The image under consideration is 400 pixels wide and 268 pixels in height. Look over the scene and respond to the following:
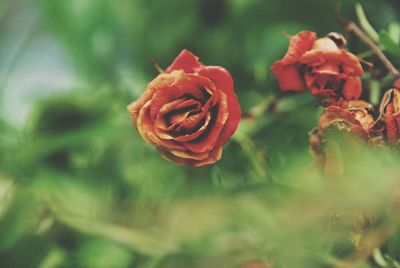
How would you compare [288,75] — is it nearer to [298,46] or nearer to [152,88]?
[298,46]

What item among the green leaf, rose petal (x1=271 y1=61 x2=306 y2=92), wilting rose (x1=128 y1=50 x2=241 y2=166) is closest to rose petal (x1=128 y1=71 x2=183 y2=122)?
wilting rose (x1=128 y1=50 x2=241 y2=166)

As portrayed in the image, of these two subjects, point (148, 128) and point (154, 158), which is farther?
point (154, 158)

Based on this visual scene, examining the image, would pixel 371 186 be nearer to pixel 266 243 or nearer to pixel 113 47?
pixel 266 243

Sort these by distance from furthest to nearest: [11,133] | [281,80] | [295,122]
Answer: [11,133] < [295,122] < [281,80]

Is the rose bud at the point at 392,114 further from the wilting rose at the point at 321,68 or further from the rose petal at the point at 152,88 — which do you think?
the rose petal at the point at 152,88

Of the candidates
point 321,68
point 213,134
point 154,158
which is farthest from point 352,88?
point 154,158

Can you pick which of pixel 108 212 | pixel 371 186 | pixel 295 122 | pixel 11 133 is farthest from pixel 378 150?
pixel 11 133

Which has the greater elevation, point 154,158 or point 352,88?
point 352,88
